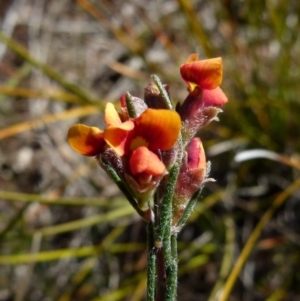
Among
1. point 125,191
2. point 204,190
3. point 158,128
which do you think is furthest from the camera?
point 204,190

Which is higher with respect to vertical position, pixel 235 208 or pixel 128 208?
pixel 128 208

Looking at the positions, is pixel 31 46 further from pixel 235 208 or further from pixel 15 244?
pixel 235 208

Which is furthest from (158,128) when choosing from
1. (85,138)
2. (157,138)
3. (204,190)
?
(204,190)

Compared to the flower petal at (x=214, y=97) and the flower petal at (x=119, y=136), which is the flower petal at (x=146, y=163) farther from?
the flower petal at (x=214, y=97)

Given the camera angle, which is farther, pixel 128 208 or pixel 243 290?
pixel 243 290

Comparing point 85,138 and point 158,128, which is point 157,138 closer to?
point 158,128

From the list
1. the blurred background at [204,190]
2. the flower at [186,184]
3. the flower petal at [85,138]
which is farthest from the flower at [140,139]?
the blurred background at [204,190]

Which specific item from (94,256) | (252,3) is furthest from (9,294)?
(252,3)
